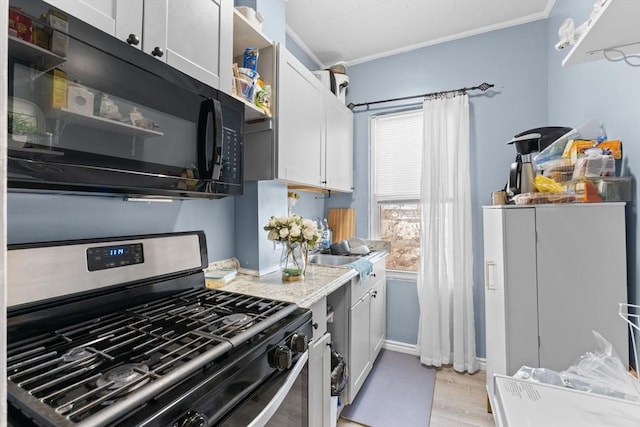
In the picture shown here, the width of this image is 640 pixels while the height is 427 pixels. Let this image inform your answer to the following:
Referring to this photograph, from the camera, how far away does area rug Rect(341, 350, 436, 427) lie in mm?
1817

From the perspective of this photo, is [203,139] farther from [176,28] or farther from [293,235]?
[293,235]

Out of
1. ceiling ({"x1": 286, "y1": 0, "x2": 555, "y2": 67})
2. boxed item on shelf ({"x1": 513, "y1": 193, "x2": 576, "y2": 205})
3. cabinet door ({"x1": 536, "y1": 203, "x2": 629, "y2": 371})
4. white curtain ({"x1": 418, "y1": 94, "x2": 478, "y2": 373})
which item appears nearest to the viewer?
cabinet door ({"x1": 536, "y1": 203, "x2": 629, "y2": 371})

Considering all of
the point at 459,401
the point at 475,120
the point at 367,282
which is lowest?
the point at 459,401

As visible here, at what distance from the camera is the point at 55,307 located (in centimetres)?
82

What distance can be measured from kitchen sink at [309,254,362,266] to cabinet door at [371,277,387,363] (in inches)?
11.9

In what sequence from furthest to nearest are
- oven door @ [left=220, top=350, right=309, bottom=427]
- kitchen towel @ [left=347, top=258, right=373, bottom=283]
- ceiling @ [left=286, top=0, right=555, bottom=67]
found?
1. ceiling @ [left=286, top=0, right=555, bottom=67]
2. kitchen towel @ [left=347, top=258, right=373, bottom=283]
3. oven door @ [left=220, top=350, right=309, bottom=427]

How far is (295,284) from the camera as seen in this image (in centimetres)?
150

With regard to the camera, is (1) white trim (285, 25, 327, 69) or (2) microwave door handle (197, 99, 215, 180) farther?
(1) white trim (285, 25, 327, 69)

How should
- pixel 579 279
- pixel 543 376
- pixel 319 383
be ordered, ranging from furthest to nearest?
1. pixel 579 279
2. pixel 319 383
3. pixel 543 376

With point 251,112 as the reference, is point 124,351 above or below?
below

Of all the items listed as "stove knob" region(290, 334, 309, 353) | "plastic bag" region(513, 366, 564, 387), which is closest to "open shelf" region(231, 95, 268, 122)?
"stove knob" region(290, 334, 309, 353)

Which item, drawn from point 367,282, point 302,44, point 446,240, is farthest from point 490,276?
point 302,44

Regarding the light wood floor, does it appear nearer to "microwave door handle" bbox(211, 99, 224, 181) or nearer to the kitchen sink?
the kitchen sink

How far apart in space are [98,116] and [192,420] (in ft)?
2.54
